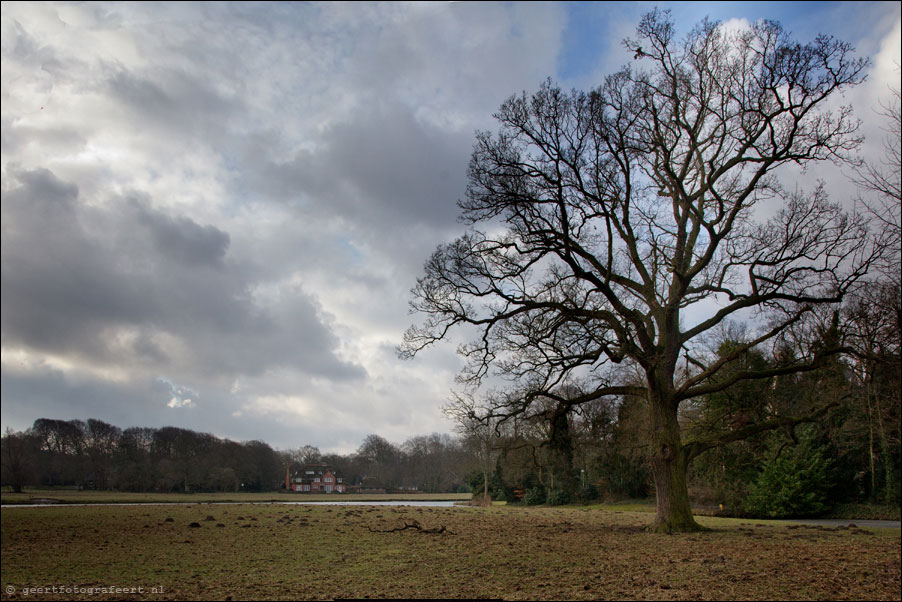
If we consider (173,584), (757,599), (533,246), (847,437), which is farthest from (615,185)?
(847,437)

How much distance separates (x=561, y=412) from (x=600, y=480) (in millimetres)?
30810

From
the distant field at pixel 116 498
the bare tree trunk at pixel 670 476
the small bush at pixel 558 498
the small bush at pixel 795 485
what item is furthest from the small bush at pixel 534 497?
the bare tree trunk at pixel 670 476

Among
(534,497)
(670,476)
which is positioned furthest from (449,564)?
(534,497)

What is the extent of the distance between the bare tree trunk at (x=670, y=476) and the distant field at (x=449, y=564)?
2.45ft

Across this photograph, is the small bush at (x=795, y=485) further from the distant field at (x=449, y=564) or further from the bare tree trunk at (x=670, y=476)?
the bare tree trunk at (x=670, y=476)

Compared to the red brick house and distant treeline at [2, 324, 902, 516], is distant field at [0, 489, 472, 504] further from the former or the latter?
the red brick house

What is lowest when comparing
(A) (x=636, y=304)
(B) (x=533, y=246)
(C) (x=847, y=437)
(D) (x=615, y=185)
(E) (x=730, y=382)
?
(C) (x=847, y=437)

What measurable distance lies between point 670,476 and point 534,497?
3250 centimetres

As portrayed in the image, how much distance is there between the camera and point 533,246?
17.1 metres

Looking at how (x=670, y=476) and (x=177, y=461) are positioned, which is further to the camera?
(x=177, y=461)

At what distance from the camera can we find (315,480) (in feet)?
370

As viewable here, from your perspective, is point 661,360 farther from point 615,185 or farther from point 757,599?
point 757,599

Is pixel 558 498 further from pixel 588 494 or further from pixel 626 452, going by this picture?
pixel 626 452

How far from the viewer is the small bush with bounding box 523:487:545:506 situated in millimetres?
47500
